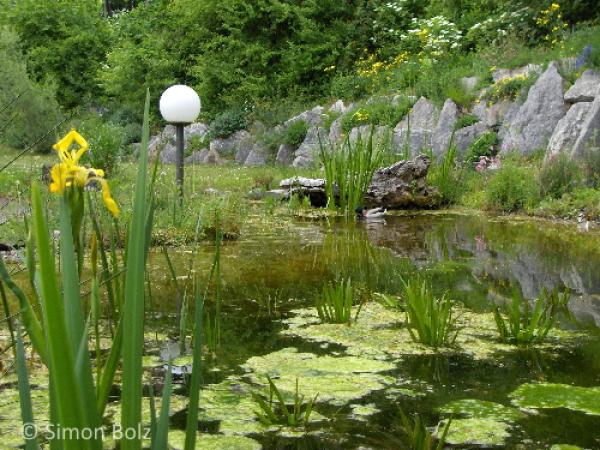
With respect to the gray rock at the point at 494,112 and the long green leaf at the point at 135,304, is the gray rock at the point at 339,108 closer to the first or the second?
the gray rock at the point at 494,112

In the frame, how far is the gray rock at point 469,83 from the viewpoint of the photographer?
36.8ft

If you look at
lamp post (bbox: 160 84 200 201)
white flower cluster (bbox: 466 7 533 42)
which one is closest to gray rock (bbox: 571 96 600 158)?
lamp post (bbox: 160 84 200 201)

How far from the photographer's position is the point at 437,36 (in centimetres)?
1309

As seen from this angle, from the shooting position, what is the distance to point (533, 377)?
8.46 feet

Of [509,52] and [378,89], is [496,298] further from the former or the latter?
[378,89]

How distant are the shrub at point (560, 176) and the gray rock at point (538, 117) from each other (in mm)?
1797

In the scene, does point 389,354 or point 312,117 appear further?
point 312,117

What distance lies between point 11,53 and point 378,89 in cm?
806

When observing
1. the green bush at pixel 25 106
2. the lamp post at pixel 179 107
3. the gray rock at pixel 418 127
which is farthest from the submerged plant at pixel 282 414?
the green bush at pixel 25 106

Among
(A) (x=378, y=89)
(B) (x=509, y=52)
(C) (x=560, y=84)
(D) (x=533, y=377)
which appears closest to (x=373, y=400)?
(D) (x=533, y=377)

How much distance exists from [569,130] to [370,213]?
2513 mm

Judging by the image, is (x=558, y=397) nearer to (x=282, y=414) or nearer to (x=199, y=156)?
(x=282, y=414)

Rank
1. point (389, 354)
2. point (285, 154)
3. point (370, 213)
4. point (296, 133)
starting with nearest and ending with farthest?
point (389, 354) < point (370, 213) < point (296, 133) < point (285, 154)

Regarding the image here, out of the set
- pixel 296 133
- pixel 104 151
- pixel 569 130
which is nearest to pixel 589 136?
pixel 569 130
